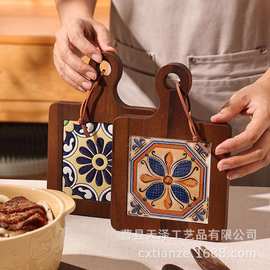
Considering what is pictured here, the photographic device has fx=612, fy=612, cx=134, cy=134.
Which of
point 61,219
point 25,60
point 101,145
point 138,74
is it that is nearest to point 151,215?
point 101,145

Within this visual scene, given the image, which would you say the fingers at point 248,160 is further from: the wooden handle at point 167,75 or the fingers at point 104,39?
the fingers at point 104,39

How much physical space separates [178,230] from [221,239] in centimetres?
7

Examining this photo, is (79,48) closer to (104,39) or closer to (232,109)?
(104,39)

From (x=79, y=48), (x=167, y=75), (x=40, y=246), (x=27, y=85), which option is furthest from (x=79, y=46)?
(x=27, y=85)

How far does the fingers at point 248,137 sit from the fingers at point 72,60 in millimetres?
253

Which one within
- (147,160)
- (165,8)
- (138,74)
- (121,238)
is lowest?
(121,238)

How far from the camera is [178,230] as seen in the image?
1018mm

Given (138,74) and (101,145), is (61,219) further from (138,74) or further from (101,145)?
(138,74)

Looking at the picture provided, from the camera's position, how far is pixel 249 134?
98 cm

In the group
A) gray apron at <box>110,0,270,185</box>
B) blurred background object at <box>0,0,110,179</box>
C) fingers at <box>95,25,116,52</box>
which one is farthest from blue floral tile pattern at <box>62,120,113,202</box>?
blurred background object at <box>0,0,110,179</box>

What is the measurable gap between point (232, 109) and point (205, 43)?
44cm

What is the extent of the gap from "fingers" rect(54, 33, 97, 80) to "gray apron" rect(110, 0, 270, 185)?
28cm

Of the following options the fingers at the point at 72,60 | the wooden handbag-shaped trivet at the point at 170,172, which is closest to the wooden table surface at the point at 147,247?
the wooden handbag-shaped trivet at the point at 170,172

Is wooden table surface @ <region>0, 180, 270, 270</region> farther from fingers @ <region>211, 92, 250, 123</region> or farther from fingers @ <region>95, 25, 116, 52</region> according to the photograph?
fingers @ <region>95, 25, 116, 52</region>
